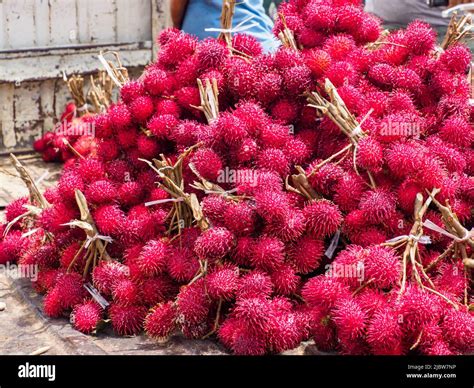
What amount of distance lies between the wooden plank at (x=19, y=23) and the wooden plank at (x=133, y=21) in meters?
0.49

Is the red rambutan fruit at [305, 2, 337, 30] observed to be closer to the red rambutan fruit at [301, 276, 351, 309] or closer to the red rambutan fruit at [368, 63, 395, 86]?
the red rambutan fruit at [368, 63, 395, 86]

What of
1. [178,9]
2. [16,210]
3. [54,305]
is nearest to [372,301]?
[54,305]

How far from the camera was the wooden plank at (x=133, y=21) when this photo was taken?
4.24 metres

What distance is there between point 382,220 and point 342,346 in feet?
1.06

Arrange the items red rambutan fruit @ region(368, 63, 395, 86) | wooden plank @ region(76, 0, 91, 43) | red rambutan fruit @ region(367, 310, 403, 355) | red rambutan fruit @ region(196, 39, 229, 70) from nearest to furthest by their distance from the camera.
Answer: red rambutan fruit @ region(367, 310, 403, 355) → red rambutan fruit @ region(368, 63, 395, 86) → red rambutan fruit @ region(196, 39, 229, 70) → wooden plank @ region(76, 0, 91, 43)

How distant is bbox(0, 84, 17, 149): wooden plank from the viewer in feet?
13.2

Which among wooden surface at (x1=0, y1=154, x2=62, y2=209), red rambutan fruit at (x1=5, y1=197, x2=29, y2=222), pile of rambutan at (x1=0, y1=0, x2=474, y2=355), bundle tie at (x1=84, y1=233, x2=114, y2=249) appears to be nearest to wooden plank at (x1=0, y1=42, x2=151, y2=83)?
wooden surface at (x1=0, y1=154, x2=62, y2=209)

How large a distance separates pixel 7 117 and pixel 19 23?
0.50 meters

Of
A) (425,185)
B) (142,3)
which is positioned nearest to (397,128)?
(425,185)

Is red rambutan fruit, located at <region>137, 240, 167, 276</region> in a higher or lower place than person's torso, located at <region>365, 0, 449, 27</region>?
lower

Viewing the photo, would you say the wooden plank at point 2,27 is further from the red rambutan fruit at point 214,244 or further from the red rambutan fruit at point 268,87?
the red rambutan fruit at point 214,244

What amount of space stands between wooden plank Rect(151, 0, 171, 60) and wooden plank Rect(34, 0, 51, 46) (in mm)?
587

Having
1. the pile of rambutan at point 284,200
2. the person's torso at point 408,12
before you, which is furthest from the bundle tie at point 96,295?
the person's torso at point 408,12

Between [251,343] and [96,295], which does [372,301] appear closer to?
[251,343]
